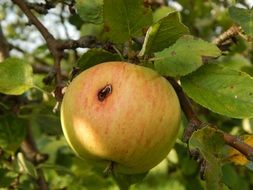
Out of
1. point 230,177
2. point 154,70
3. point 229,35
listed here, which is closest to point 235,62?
point 230,177

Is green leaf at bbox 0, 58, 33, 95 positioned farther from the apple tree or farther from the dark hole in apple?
the dark hole in apple

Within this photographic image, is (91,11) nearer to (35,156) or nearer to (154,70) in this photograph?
(154,70)

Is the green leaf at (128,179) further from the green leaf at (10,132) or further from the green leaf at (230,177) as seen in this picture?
the green leaf at (230,177)

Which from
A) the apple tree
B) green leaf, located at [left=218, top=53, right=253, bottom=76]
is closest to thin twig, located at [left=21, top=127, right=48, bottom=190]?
the apple tree

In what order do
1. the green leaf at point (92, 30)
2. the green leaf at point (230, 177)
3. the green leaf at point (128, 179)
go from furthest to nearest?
the green leaf at point (230, 177) < the green leaf at point (92, 30) < the green leaf at point (128, 179)

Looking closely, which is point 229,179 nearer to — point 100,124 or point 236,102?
point 236,102

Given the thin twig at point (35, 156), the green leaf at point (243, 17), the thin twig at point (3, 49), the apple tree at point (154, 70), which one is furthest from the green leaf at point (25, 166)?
the green leaf at point (243, 17)

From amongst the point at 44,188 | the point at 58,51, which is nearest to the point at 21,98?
the point at 44,188
